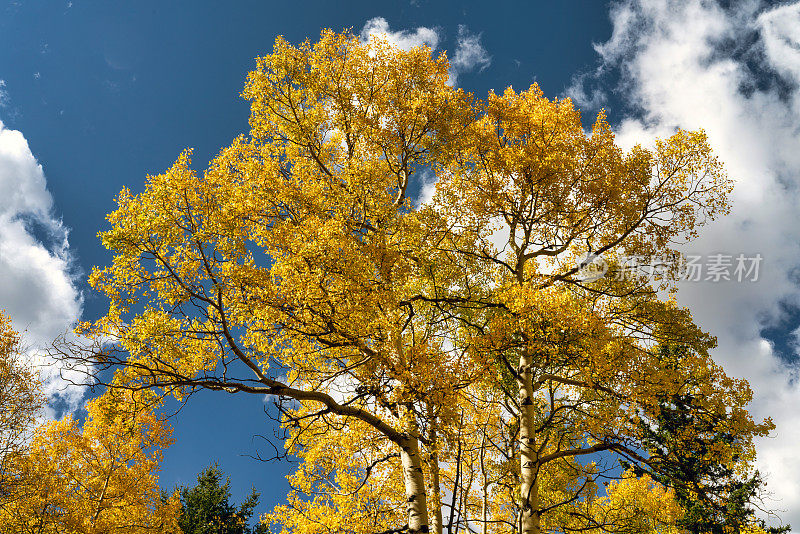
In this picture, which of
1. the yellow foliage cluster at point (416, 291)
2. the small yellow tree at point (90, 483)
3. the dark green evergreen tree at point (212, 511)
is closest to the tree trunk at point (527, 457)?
the yellow foliage cluster at point (416, 291)

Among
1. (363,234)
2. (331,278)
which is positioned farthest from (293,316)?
(363,234)

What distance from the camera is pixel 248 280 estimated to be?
24.3 feet

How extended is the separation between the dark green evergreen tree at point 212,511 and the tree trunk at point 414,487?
16292mm

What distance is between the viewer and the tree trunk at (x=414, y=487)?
7039mm

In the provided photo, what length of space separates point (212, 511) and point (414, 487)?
17014mm

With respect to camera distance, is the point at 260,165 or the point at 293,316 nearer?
the point at 293,316

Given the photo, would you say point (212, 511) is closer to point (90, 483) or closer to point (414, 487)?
point (90, 483)

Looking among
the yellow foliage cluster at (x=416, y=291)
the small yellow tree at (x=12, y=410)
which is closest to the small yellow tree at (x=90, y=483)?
the small yellow tree at (x=12, y=410)

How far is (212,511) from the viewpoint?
66.9 ft

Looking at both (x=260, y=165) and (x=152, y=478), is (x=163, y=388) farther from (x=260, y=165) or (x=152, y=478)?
(x=152, y=478)

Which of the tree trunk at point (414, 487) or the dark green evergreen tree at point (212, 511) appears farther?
the dark green evergreen tree at point (212, 511)

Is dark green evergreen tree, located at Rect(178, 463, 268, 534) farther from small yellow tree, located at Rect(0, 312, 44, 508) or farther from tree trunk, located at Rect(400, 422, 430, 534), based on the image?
tree trunk, located at Rect(400, 422, 430, 534)

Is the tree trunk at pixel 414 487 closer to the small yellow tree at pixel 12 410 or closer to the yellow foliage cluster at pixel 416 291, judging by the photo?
the yellow foliage cluster at pixel 416 291

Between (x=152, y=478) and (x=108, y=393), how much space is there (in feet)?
37.9
